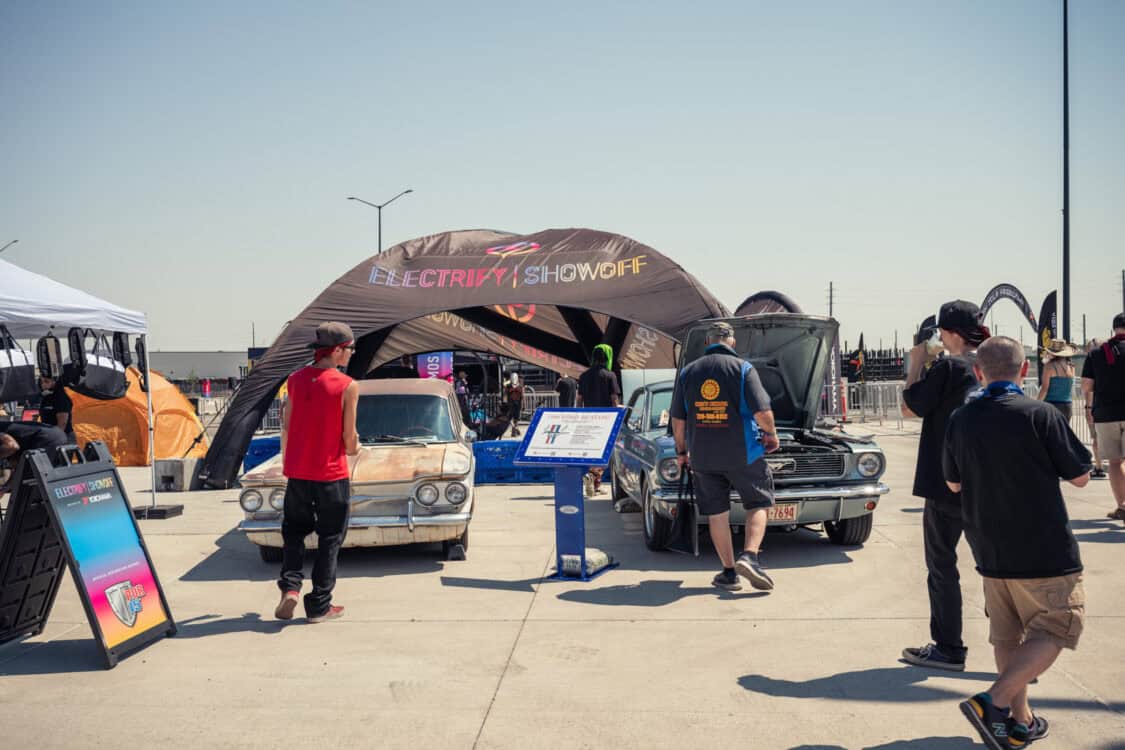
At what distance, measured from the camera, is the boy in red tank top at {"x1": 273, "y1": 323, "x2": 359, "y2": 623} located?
5.85 meters

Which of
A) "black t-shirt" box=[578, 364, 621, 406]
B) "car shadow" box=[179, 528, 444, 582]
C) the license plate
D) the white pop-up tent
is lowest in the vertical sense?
"car shadow" box=[179, 528, 444, 582]

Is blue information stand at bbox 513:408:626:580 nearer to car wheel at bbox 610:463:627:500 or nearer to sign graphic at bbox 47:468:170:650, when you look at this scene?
sign graphic at bbox 47:468:170:650

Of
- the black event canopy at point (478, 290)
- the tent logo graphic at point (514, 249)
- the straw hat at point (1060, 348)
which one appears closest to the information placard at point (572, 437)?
the straw hat at point (1060, 348)

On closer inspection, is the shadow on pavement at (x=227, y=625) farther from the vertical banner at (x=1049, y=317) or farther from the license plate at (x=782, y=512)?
the vertical banner at (x=1049, y=317)

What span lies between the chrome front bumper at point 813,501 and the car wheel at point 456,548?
166cm

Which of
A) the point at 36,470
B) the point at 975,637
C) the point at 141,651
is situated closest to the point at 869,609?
the point at 975,637

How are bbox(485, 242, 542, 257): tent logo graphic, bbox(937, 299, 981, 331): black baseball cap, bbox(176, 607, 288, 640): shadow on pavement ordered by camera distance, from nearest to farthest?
bbox(937, 299, 981, 331): black baseball cap, bbox(176, 607, 288, 640): shadow on pavement, bbox(485, 242, 542, 257): tent logo graphic

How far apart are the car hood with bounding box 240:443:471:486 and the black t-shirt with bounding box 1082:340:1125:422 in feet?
19.2

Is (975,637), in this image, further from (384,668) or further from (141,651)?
(141,651)

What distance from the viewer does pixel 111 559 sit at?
538 centimetres

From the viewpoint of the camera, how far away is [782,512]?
7418 millimetres

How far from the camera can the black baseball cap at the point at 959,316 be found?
4.69m

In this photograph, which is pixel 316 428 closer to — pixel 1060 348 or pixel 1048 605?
pixel 1048 605

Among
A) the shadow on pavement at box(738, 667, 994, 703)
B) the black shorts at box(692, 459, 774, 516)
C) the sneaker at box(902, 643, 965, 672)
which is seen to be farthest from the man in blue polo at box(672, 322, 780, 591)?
the shadow on pavement at box(738, 667, 994, 703)
